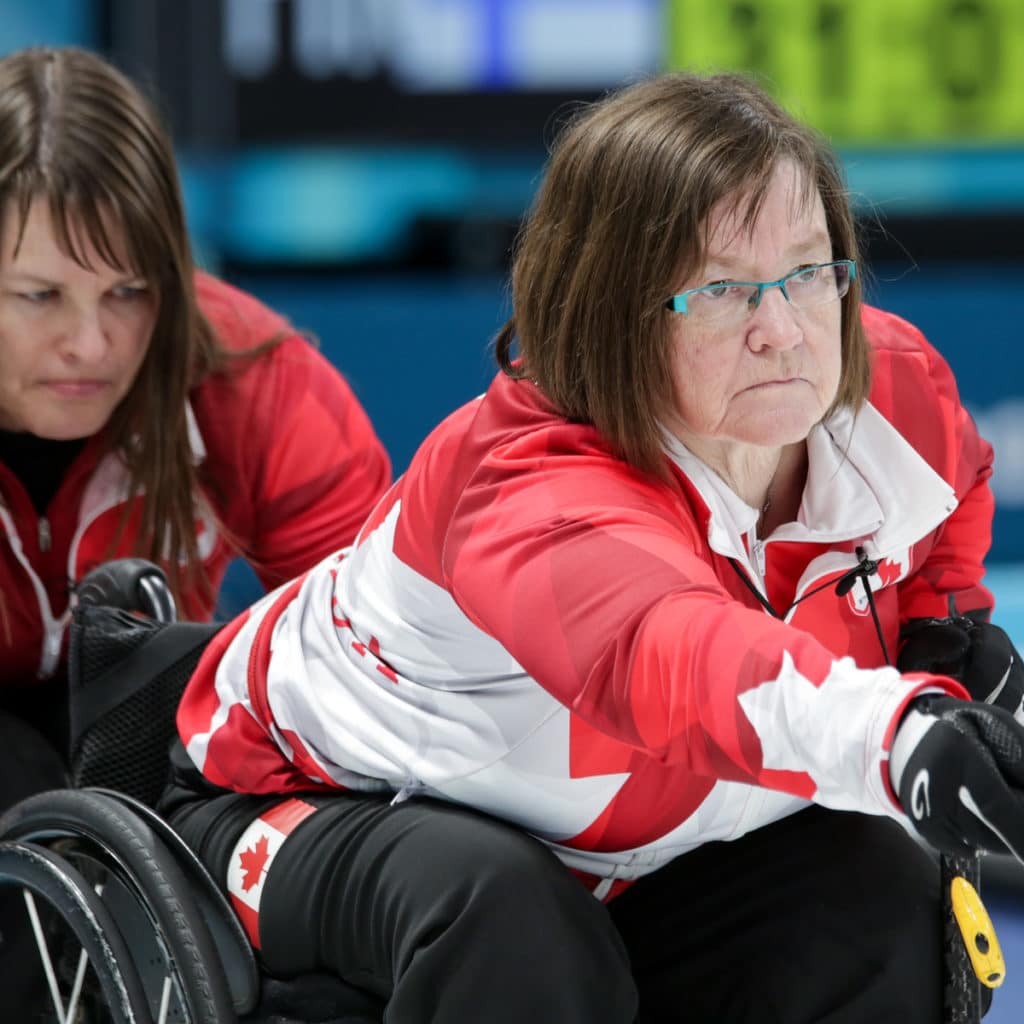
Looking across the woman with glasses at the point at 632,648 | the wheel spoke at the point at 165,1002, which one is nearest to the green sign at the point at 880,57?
the woman with glasses at the point at 632,648

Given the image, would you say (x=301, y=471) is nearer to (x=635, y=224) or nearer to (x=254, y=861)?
(x=254, y=861)

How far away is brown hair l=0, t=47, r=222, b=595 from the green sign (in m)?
2.14

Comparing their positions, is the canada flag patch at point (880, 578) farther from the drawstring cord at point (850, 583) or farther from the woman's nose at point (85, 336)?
the woman's nose at point (85, 336)

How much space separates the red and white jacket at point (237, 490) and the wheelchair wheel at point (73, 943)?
388 millimetres

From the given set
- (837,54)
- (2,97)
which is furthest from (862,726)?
(837,54)

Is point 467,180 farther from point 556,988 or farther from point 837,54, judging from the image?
→ point 556,988

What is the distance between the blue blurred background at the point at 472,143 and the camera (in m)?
3.83

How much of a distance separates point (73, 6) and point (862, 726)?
3.64 m

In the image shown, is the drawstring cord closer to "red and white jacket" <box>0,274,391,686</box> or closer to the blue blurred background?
"red and white jacket" <box>0,274,391,686</box>

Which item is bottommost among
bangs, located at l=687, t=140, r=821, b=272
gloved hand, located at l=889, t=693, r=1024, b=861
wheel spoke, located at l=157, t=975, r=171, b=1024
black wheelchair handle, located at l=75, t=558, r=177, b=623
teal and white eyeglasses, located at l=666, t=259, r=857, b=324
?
wheel spoke, located at l=157, t=975, r=171, b=1024

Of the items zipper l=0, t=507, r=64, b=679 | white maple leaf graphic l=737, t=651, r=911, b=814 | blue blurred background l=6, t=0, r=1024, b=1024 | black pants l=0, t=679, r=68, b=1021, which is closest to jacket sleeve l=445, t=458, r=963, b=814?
white maple leaf graphic l=737, t=651, r=911, b=814

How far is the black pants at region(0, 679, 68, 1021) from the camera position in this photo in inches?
64.7

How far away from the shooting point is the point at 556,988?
119 centimetres

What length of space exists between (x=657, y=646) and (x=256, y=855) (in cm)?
47
